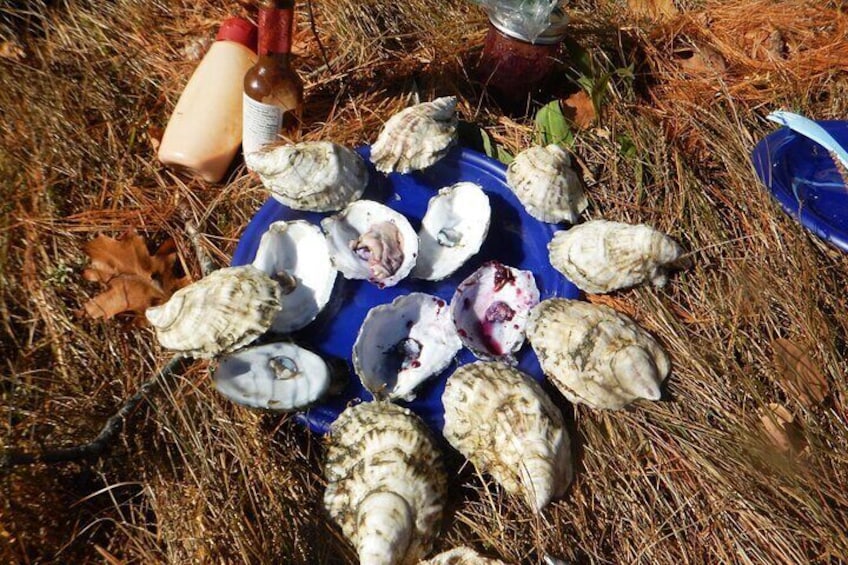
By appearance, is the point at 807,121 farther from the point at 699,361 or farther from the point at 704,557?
the point at 704,557

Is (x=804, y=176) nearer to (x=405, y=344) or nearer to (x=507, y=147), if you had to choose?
(x=507, y=147)

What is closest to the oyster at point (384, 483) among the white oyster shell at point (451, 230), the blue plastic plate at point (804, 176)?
the white oyster shell at point (451, 230)

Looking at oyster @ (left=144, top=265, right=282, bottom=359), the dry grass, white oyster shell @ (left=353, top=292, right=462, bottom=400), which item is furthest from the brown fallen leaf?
white oyster shell @ (left=353, top=292, right=462, bottom=400)

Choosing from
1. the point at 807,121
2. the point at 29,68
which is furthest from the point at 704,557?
the point at 29,68

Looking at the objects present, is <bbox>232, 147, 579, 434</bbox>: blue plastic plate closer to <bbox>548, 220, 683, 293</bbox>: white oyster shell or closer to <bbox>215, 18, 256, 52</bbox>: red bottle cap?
<bbox>548, 220, 683, 293</bbox>: white oyster shell

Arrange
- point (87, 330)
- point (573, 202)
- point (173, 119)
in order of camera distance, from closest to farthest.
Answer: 1. point (87, 330)
2. point (573, 202)
3. point (173, 119)
